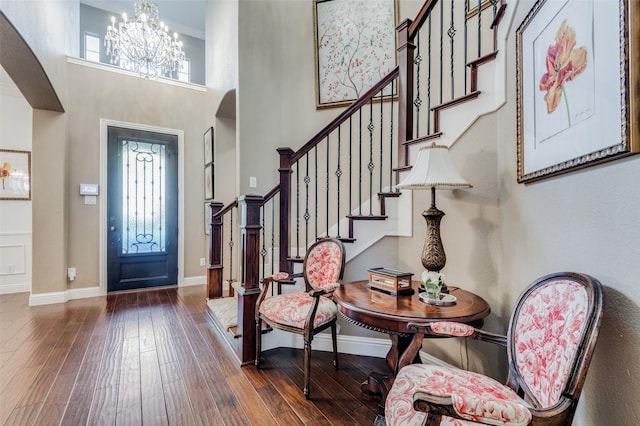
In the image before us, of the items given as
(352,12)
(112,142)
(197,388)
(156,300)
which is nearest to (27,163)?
(112,142)

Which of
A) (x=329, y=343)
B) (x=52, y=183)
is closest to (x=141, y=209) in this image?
(x=52, y=183)

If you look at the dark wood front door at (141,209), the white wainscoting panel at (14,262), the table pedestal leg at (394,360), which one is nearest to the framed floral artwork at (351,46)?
the table pedestal leg at (394,360)

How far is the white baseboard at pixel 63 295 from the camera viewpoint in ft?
11.9

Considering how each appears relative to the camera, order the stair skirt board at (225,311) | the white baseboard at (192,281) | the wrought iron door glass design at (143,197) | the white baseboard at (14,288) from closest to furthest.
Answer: the stair skirt board at (225,311)
the white baseboard at (14,288)
the wrought iron door glass design at (143,197)
the white baseboard at (192,281)

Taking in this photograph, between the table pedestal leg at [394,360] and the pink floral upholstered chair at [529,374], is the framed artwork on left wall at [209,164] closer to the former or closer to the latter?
the table pedestal leg at [394,360]

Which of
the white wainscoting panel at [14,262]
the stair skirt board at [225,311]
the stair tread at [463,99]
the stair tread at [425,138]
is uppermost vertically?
the stair tread at [463,99]

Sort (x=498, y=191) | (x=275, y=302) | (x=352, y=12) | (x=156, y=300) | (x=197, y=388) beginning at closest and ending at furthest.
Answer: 1. (x=498, y=191)
2. (x=197, y=388)
3. (x=275, y=302)
4. (x=352, y=12)
5. (x=156, y=300)

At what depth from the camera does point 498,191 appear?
164 centimetres

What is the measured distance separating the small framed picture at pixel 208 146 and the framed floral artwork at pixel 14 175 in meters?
2.54

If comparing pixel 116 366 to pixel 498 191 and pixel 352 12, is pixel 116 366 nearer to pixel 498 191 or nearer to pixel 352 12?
pixel 498 191

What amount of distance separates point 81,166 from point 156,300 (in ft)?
6.97

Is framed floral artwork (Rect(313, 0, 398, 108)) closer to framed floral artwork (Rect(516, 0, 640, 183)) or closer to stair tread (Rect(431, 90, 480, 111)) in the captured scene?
stair tread (Rect(431, 90, 480, 111))

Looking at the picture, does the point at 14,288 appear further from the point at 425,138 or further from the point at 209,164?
the point at 425,138

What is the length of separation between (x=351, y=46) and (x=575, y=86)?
108 inches
